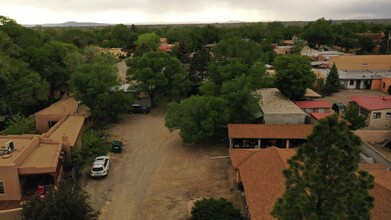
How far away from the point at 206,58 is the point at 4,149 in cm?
3242

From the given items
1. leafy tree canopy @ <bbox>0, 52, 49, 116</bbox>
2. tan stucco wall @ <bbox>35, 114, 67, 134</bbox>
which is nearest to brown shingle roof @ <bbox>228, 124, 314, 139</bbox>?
tan stucco wall @ <bbox>35, 114, 67, 134</bbox>

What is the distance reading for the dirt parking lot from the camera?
69.6 ft

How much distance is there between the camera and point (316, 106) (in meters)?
37.1

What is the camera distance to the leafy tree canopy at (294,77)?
3894 centimetres

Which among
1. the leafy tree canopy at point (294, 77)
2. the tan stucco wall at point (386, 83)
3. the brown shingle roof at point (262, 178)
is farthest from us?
the tan stucco wall at point (386, 83)

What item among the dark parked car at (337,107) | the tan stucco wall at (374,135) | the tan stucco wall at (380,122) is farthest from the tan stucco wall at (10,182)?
the dark parked car at (337,107)

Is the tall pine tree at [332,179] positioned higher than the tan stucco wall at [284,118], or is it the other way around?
the tall pine tree at [332,179]

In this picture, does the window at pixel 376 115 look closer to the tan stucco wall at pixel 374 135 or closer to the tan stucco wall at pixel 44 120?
the tan stucco wall at pixel 374 135

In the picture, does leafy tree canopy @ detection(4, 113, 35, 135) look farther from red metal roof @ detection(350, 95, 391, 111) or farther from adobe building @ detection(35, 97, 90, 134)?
red metal roof @ detection(350, 95, 391, 111)

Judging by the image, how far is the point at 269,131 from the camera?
29156 millimetres

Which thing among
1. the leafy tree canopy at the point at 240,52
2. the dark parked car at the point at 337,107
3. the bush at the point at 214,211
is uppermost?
the leafy tree canopy at the point at 240,52

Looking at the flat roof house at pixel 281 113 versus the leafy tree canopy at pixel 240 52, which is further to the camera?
the leafy tree canopy at pixel 240 52

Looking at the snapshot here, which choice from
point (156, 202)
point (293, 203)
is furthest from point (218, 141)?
point (293, 203)

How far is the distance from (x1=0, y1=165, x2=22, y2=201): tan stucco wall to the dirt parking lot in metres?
4.57
